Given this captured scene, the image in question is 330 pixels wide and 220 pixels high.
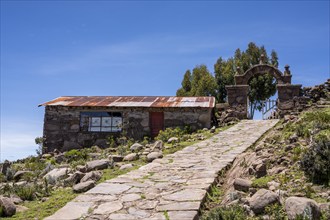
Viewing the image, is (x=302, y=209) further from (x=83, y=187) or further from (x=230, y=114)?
(x=230, y=114)

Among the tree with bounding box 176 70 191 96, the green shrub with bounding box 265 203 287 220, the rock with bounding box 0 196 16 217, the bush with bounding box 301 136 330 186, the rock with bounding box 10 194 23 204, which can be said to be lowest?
the rock with bounding box 10 194 23 204

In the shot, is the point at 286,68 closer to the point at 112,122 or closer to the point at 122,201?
the point at 112,122

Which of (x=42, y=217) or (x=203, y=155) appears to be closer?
(x=42, y=217)

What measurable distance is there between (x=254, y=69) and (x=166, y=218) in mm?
18606

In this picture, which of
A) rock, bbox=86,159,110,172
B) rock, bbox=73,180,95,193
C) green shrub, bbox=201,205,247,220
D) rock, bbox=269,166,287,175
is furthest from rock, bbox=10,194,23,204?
rock, bbox=269,166,287,175

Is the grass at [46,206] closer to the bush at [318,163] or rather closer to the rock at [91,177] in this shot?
the rock at [91,177]

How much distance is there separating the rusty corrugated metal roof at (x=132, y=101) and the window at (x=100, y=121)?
55 centimetres

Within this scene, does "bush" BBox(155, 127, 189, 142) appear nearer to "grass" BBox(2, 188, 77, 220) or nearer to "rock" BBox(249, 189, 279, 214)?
"grass" BBox(2, 188, 77, 220)

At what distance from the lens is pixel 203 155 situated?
29.8 feet

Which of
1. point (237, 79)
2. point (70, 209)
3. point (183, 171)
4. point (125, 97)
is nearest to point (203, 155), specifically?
point (183, 171)

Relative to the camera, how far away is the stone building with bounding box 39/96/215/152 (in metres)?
17.6

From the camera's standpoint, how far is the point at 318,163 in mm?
4820

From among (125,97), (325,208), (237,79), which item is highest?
(237,79)

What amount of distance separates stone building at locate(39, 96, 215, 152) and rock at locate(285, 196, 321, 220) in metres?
13.4
